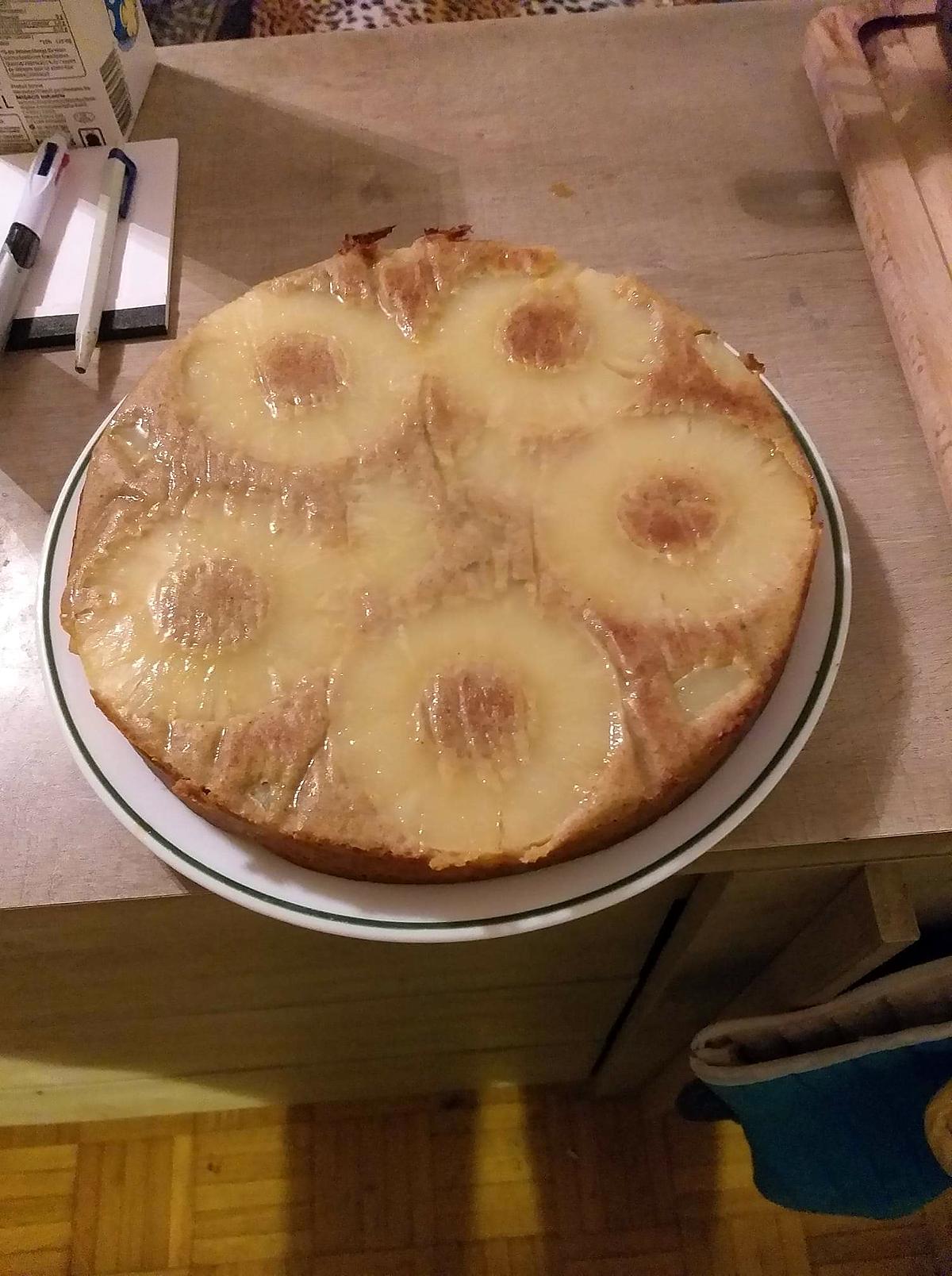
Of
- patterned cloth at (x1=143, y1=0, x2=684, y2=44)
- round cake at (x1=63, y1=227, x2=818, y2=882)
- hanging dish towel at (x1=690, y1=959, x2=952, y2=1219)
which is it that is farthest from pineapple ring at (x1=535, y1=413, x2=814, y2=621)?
patterned cloth at (x1=143, y1=0, x2=684, y2=44)

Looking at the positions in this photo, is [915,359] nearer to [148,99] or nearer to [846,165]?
[846,165]

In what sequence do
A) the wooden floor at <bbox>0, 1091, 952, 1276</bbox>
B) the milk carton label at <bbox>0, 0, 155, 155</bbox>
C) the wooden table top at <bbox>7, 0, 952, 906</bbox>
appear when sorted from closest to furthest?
the wooden table top at <bbox>7, 0, 952, 906</bbox>
the milk carton label at <bbox>0, 0, 155, 155</bbox>
the wooden floor at <bbox>0, 1091, 952, 1276</bbox>

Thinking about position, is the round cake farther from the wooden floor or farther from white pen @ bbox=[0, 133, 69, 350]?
the wooden floor

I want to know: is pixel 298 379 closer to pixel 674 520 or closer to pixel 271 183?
pixel 674 520

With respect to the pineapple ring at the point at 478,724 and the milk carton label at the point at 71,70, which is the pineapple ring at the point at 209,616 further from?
the milk carton label at the point at 71,70

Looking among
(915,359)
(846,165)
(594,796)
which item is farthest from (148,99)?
(594,796)
